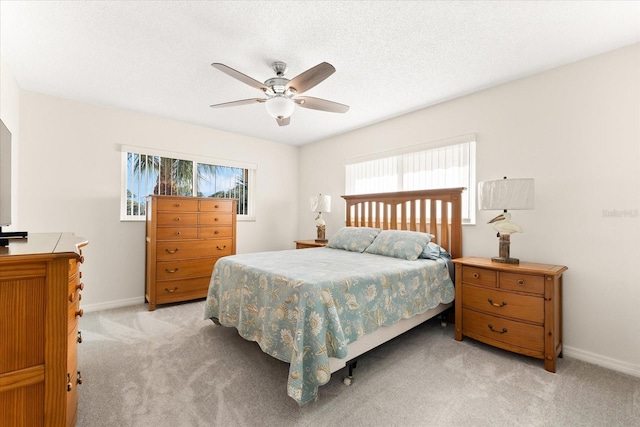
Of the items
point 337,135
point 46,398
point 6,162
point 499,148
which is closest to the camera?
point 46,398

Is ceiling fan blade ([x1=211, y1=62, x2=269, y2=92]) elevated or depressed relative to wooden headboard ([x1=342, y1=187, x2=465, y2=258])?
elevated

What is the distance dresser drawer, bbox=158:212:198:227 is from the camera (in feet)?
11.5

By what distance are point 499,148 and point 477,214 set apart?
0.69 m

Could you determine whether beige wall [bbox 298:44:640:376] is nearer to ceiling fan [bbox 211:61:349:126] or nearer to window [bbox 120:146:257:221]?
ceiling fan [bbox 211:61:349:126]

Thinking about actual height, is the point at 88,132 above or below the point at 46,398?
above

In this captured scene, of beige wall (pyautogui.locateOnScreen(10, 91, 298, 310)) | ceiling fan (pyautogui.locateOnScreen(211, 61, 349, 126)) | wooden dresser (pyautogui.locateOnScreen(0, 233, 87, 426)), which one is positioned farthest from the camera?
beige wall (pyautogui.locateOnScreen(10, 91, 298, 310))

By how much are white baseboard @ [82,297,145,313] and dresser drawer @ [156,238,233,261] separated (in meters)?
0.77

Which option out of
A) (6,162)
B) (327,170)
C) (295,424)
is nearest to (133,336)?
(6,162)

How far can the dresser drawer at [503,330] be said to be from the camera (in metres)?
2.19

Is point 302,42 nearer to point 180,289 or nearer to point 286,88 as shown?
point 286,88

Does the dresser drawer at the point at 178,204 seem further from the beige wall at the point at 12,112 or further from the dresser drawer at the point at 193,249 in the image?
the beige wall at the point at 12,112

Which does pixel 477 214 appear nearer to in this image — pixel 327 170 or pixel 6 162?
pixel 327 170

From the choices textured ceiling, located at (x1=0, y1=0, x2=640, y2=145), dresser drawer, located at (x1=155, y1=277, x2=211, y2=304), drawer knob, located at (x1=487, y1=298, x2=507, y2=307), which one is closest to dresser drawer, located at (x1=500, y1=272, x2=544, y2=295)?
drawer knob, located at (x1=487, y1=298, x2=507, y2=307)

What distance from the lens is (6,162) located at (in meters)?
1.73
